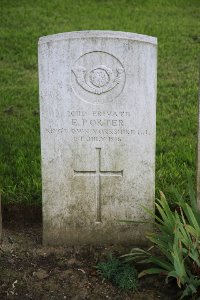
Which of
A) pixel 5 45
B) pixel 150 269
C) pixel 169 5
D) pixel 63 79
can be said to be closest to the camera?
pixel 150 269

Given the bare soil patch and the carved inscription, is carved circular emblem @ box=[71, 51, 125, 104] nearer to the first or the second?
the carved inscription

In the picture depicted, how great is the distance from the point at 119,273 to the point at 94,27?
21.2 ft

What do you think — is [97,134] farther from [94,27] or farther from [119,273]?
[94,27]

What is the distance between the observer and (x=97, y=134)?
4.05 metres

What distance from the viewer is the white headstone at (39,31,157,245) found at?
3.90 meters

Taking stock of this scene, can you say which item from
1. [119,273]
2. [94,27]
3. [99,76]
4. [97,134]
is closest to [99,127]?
[97,134]

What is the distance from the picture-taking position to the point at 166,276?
3.79m

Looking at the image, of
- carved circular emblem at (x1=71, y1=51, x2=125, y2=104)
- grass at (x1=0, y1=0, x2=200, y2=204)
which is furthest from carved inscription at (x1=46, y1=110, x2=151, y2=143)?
grass at (x1=0, y1=0, x2=200, y2=204)

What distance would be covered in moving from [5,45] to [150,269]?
6163mm

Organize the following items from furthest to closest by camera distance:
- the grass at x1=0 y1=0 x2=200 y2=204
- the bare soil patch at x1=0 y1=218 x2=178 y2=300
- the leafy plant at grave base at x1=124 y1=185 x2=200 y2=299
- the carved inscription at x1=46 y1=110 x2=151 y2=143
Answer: the grass at x1=0 y1=0 x2=200 y2=204
the carved inscription at x1=46 y1=110 x2=151 y2=143
the bare soil patch at x1=0 y1=218 x2=178 y2=300
the leafy plant at grave base at x1=124 y1=185 x2=200 y2=299

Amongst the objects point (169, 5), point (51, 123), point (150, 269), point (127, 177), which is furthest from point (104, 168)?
point (169, 5)

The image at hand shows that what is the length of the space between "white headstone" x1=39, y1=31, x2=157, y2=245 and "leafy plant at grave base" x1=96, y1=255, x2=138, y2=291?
1.11ft

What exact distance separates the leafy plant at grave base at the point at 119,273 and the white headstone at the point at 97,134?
0.34 m

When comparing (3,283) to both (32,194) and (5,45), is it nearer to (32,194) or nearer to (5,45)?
(32,194)
